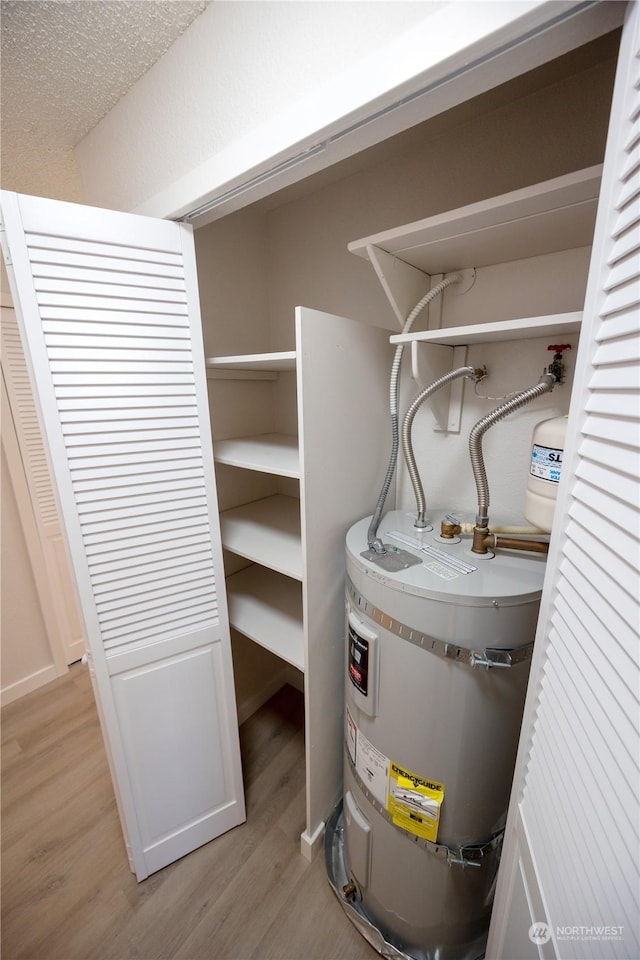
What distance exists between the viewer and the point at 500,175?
1.04 meters

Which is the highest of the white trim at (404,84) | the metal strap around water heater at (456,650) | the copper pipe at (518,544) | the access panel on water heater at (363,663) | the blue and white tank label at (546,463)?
the white trim at (404,84)

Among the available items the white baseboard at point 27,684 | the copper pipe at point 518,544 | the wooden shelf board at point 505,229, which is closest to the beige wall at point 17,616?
the white baseboard at point 27,684

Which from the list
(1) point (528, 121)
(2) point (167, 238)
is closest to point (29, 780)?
(2) point (167, 238)

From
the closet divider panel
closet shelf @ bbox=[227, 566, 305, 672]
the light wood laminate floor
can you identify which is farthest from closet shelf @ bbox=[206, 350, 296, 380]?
the light wood laminate floor

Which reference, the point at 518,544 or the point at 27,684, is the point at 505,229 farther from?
the point at 27,684

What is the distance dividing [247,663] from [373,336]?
1690 mm

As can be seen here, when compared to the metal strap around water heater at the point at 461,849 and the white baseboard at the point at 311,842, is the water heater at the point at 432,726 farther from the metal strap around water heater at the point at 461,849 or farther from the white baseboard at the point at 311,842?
the white baseboard at the point at 311,842

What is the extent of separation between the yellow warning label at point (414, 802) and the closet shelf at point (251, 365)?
114 cm

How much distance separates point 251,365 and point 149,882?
6.12 feet

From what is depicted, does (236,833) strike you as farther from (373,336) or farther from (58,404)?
(373,336)

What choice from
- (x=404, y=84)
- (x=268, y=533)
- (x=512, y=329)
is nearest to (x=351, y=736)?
(x=268, y=533)

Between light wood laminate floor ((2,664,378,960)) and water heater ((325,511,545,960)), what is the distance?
0.26 m

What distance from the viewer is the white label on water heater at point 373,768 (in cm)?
101

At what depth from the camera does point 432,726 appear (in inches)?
35.4
